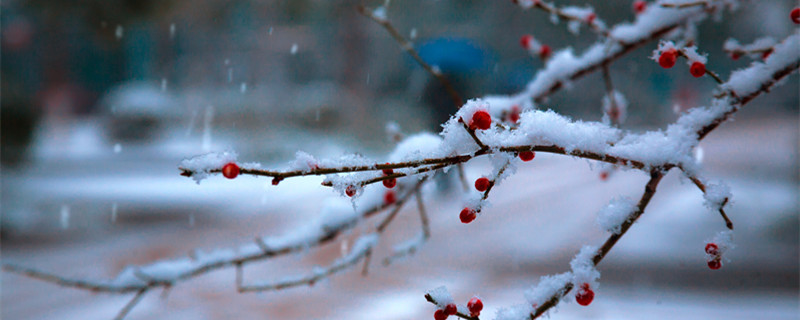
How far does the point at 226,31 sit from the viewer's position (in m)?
19.1

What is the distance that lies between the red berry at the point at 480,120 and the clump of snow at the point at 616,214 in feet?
1.10

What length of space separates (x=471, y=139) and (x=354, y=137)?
40.8 ft

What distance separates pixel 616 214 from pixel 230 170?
2.13 ft

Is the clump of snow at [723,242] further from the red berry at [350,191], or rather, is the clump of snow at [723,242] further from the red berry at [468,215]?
the red berry at [350,191]

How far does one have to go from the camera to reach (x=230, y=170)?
79 cm

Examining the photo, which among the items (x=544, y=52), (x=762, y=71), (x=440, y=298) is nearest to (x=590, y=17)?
(x=544, y=52)

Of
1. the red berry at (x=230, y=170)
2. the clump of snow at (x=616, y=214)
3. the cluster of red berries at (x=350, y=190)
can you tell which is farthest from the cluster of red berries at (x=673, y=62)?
the red berry at (x=230, y=170)

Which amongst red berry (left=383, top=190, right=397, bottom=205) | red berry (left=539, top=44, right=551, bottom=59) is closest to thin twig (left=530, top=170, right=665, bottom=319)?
red berry (left=383, top=190, right=397, bottom=205)

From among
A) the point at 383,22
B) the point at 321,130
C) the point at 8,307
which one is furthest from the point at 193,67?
the point at 383,22

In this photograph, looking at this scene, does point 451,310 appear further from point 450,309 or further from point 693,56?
point 693,56

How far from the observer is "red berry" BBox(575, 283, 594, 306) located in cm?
96

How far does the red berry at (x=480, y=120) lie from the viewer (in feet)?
2.66

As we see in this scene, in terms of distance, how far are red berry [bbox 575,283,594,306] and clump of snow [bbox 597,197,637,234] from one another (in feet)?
0.34

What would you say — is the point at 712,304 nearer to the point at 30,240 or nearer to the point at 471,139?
the point at 471,139
